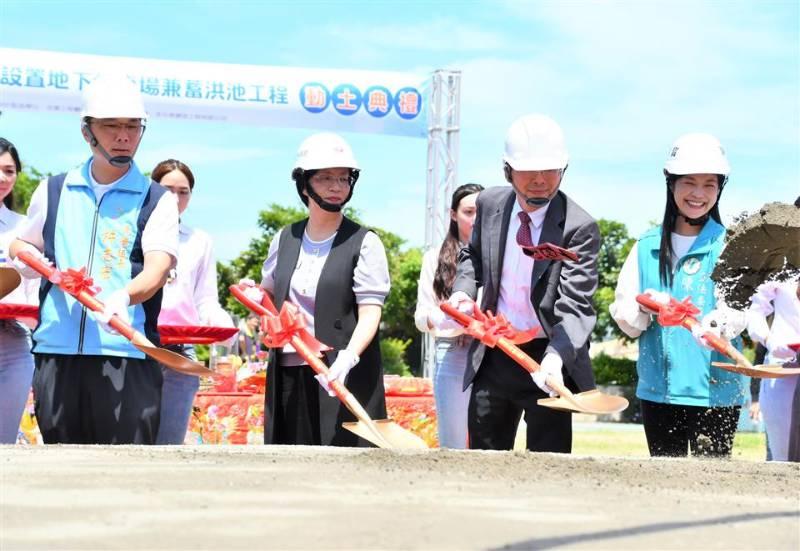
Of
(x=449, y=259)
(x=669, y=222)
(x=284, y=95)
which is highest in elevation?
(x=284, y=95)

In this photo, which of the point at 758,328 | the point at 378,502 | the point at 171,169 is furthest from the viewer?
the point at 171,169

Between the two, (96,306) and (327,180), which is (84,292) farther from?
(327,180)

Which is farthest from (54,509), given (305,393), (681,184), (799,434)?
(799,434)

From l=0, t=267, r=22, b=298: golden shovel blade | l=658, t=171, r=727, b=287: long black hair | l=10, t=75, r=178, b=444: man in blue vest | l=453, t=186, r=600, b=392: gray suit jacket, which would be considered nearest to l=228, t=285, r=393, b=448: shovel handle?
l=453, t=186, r=600, b=392: gray suit jacket

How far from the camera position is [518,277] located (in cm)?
451

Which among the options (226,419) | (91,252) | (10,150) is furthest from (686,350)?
(226,419)

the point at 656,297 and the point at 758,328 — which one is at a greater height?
the point at 656,297

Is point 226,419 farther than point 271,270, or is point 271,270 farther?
point 226,419

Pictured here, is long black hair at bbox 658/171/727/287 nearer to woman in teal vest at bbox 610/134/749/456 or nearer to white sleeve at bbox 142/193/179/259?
woman in teal vest at bbox 610/134/749/456

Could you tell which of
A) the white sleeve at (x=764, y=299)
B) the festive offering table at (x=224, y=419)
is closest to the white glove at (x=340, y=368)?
the white sleeve at (x=764, y=299)

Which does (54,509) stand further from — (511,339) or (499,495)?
(511,339)

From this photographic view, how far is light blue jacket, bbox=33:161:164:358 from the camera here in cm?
418

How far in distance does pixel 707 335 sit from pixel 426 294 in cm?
171

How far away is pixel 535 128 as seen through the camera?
14.7 ft
